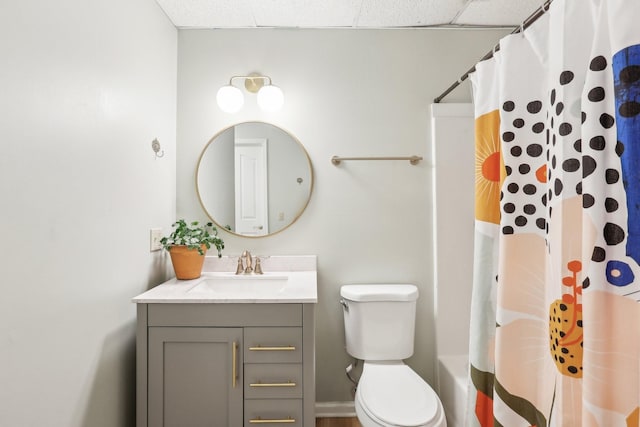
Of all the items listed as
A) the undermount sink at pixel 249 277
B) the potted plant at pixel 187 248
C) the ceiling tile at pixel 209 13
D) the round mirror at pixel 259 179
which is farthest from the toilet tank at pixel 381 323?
the ceiling tile at pixel 209 13

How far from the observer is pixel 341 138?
2.01 meters

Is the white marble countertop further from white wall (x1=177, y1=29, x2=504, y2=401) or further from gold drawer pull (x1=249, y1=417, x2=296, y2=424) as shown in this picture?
gold drawer pull (x1=249, y1=417, x2=296, y2=424)

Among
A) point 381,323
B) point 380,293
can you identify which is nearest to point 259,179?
point 380,293

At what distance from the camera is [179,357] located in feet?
4.60

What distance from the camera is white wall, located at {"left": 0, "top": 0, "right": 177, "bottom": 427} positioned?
3.09ft

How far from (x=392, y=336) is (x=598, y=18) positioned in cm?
151

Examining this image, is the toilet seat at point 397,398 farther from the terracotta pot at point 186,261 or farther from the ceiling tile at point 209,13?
the ceiling tile at point 209,13

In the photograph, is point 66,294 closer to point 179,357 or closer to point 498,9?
point 179,357

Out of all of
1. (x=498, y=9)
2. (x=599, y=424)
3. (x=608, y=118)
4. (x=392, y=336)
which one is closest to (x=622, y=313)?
(x=599, y=424)

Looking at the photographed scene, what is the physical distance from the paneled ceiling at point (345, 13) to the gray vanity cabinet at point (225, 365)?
1514 millimetres

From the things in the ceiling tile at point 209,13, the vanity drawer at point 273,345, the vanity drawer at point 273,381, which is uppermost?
the ceiling tile at point 209,13

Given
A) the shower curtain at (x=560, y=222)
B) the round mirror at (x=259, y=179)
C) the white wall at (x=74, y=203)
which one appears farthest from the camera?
the round mirror at (x=259, y=179)

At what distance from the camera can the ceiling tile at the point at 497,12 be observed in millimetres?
1794

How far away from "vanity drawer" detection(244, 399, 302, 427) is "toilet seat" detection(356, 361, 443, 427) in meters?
0.27
